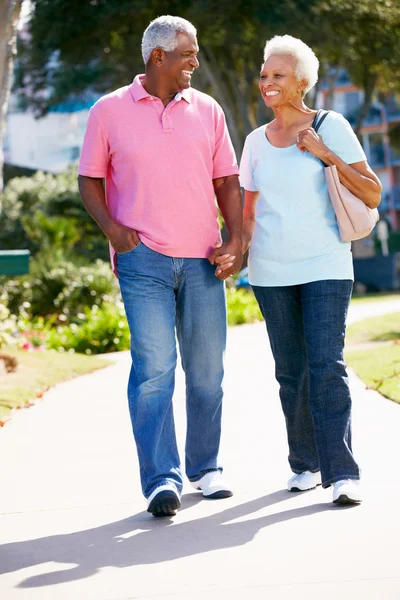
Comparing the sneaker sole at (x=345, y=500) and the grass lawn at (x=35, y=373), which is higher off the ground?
the sneaker sole at (x=345, y=500)

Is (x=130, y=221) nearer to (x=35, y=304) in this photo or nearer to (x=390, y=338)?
(x=390, y=338)

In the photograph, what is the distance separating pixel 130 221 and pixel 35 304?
592 inches

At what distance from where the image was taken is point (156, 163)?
4848mm

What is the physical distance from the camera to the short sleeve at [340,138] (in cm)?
488

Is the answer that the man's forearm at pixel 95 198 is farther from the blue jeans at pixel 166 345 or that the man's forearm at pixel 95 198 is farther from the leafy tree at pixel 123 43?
the leafy tree at pixel 123 43

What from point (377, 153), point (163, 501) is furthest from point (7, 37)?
point (377, 153)

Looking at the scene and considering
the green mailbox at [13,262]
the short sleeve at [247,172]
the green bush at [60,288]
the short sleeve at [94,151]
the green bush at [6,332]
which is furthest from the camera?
the green bush at [60,288]

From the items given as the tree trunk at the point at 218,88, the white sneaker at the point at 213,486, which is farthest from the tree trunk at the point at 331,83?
the white sneaker at the point at 213,486

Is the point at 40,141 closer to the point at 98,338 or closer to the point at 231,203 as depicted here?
the point at 98,338

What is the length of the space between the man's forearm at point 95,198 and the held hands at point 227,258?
18.9 inches

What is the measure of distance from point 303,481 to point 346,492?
462 mm

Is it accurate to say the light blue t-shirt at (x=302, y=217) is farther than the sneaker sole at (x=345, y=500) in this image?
Yes

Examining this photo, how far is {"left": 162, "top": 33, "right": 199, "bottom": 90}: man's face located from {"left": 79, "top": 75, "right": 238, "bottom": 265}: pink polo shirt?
0.21ft

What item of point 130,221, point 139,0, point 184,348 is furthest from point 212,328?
point 139,0
